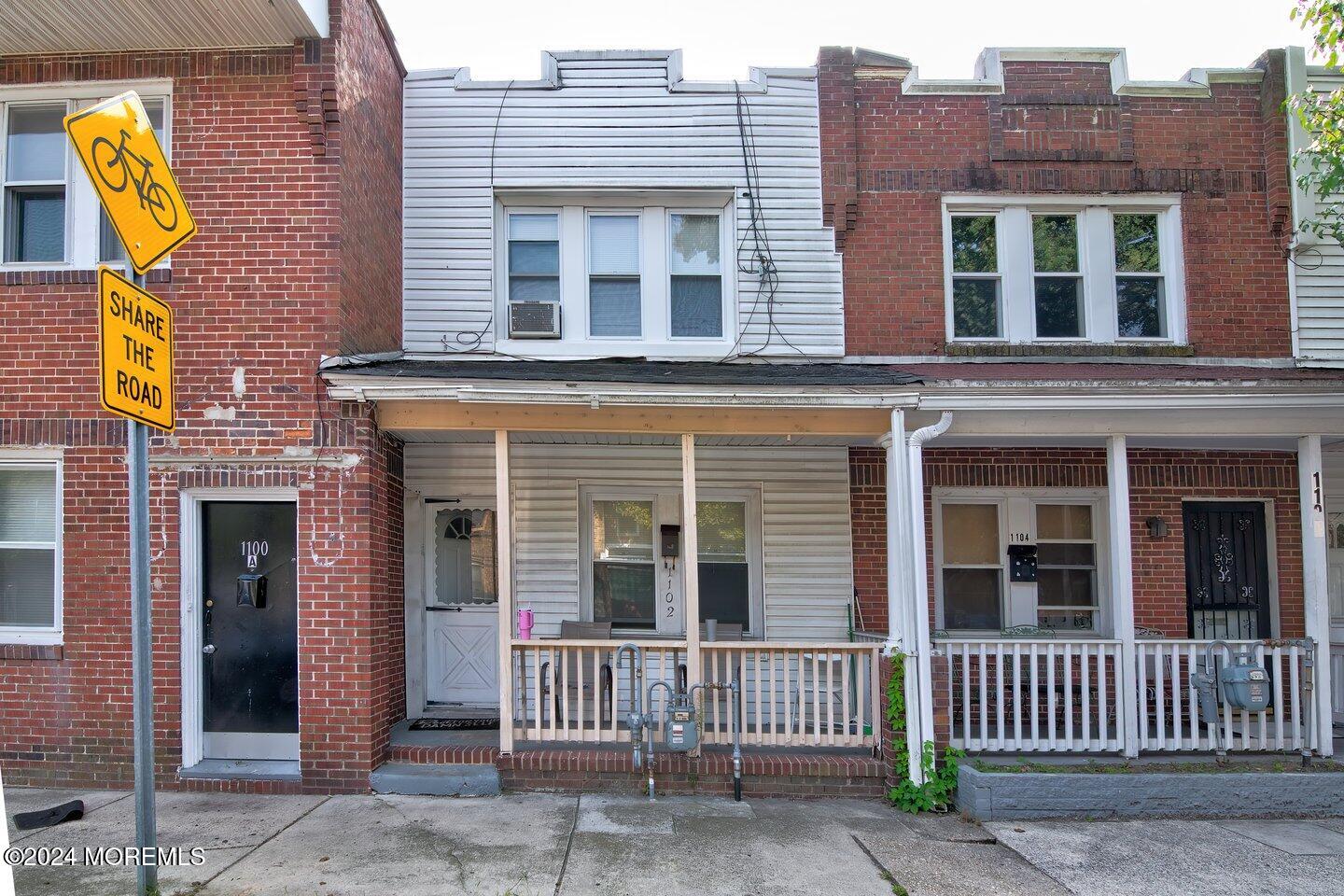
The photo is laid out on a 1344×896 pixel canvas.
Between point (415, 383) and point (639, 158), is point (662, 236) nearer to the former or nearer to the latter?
point (639, 158)

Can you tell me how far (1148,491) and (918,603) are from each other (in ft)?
10.8

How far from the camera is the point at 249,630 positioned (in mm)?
7145

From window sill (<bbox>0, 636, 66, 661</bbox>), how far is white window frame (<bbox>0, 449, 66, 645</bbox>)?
12 cm

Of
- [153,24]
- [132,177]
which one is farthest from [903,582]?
[153,24]

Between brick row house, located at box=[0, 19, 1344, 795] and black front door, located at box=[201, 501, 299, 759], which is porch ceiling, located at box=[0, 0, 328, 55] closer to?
brick row house, located at box=[0, 19, 1344, 795]

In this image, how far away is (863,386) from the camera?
6.92 m

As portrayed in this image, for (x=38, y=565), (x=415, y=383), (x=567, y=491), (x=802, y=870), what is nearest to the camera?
(x=802, y=870)

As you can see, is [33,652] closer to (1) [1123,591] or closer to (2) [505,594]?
(2) [505,594]

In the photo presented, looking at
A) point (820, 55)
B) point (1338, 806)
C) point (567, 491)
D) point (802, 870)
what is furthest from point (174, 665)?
point (1338, 806)

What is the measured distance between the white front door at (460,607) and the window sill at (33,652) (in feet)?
9.70

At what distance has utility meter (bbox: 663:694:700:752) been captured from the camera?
6.82 m

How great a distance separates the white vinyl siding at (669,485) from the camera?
8.53 m

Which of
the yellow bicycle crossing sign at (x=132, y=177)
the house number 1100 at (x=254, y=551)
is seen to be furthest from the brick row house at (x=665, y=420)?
the yellow bicycle crossing sign at (x=132, y=177)

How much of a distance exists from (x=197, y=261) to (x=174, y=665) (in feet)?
10.6
